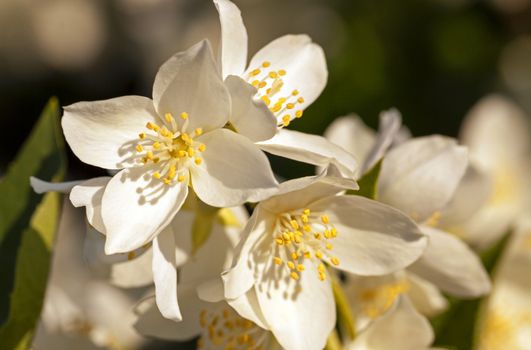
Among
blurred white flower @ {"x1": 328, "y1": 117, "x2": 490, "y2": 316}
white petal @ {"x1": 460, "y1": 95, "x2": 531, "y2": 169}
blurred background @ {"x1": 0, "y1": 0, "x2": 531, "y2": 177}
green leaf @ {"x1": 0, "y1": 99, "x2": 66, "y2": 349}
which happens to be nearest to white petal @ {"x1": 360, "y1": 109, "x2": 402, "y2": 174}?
blurred white flower @ {"x1": 328, "y1": 117, "x2": 490, "y2": 316}

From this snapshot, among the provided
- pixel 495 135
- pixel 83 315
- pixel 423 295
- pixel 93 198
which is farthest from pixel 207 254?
pixel 495 135

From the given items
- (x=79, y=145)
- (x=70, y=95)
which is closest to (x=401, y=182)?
(x=79, y=145)

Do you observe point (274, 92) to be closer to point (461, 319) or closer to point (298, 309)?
point (298, 309)

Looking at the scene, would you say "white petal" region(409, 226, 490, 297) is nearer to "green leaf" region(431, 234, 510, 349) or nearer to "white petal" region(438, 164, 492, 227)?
"green leaf" region(431, 234, 510, 349)

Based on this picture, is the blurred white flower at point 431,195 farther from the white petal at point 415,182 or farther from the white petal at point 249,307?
the white petal at point 249,307

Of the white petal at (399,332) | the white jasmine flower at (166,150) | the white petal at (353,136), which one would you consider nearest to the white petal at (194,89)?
the white jasmine flower at (166,150)

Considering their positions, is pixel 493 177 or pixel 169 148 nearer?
pixel 169 148

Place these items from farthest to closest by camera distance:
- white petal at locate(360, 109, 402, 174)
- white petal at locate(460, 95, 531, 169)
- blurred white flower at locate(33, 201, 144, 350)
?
white petal at locate(460, 95, 531, 169) < blurred white flower at locate(33, 201, 144, 350) < white petal at locate(360, 109, 402, 174)
